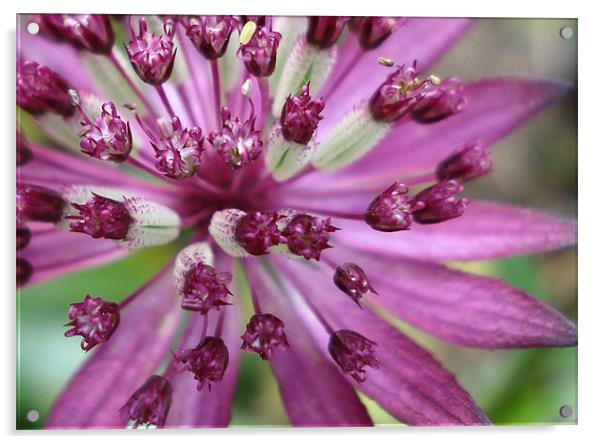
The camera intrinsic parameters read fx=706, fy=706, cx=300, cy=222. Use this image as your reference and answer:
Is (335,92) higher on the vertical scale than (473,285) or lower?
higher

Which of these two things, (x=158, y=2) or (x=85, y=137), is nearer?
(x=85, y=137)

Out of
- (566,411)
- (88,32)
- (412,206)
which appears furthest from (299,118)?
(566,411)

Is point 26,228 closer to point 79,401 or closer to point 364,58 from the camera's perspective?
point 79,401

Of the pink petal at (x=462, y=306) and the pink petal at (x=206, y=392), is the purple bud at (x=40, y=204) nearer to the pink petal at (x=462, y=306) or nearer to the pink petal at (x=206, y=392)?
the pink petal at (x=206, y=392)

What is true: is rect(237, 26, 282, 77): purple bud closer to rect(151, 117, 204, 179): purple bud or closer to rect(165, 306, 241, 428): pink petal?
rect(151, 117, 204, 179): purple bud

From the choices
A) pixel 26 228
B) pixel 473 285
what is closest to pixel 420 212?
pixel 473 285

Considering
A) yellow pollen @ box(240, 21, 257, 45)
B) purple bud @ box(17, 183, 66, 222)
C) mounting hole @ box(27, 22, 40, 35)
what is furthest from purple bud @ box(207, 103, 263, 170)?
mounting hole @ box(27, 22, 40, 35)

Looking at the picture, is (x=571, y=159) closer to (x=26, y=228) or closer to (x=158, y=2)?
(x=158, y=2)

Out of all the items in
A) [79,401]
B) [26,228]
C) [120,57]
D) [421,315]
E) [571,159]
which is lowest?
[79,401]
